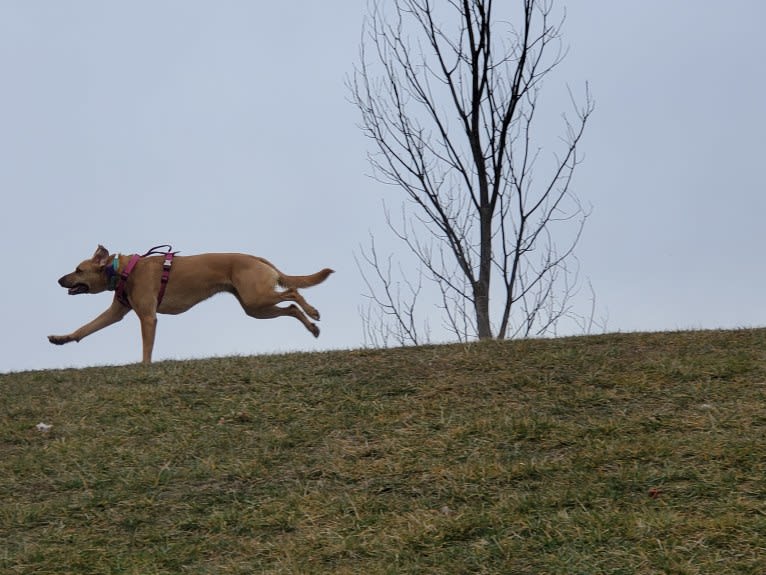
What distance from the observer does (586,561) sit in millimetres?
4484

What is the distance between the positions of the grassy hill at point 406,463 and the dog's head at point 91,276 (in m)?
2.05

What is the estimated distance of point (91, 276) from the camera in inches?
399

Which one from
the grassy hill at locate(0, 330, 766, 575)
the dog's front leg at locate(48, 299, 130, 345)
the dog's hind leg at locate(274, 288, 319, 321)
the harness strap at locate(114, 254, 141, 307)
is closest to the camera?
the grassy hill at locate(0, 330, 766, 575)

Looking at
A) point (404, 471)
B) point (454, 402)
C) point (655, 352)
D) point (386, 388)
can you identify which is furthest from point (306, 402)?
point (655, 352)

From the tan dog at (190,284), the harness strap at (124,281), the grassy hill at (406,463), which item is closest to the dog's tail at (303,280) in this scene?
the tan dog at (190,284)

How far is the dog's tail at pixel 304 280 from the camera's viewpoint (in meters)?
10.1

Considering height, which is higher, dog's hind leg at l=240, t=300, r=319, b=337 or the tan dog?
the tan dog

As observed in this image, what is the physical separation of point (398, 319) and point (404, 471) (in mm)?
7932

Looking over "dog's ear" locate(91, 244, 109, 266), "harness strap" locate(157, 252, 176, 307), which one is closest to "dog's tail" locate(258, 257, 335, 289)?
"harness strap" locate(157, 252, 176, 307)

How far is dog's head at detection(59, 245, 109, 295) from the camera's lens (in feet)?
33.2

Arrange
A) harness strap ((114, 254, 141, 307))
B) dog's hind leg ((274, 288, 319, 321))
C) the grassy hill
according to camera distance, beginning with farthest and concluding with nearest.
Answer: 1. dog's hind leg ((274, 288, 319, 321))
2. harness strap ((114, 254, 141, 307))
3. the grassy hill

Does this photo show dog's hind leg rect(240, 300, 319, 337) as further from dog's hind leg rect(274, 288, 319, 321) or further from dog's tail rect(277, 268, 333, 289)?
dog's tail rect(277, 268, 333, 289)

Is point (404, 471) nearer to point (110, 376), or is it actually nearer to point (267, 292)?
point (110, 376)

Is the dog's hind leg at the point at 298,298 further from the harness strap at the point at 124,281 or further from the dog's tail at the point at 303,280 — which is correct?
the harness strap at the point at 124,281
